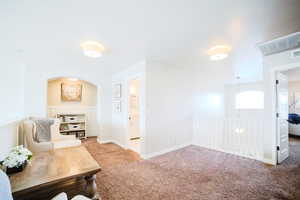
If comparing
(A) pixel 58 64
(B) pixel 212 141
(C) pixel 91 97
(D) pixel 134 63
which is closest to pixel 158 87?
(D) pixel 134 63

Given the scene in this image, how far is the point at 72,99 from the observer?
5.08m

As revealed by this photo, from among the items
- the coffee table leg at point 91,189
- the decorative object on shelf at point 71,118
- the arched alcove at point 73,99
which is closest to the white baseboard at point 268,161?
the coffee table leg at point 91,189

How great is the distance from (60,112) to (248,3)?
5.89 metres

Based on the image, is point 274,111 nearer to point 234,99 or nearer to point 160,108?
point 160,108

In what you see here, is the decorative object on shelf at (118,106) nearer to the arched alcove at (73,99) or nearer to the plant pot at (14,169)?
the arched alcove at (73,99)

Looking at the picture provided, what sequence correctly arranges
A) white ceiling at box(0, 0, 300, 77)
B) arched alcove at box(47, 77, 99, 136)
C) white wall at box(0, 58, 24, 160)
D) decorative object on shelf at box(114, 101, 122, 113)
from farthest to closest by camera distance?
arched alcove at box(47, 77, 99, 136), decorative object on shelf at box(114, 101, 122, 113), white wall at box(0, 58, 24, 160), white ceiling at box(0, 0, 300, 77)

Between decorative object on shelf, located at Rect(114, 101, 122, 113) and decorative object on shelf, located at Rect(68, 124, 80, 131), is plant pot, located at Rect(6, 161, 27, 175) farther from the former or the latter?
decorative object on shelf, located at Rect(68, 124, 80, 131)

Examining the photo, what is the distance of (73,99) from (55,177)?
433cm

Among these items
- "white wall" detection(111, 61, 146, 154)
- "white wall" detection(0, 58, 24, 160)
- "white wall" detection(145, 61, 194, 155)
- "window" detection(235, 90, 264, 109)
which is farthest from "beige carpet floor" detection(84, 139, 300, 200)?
"window" detection(235, 90, 264, 109)

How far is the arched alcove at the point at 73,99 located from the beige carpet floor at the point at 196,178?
2.49 meters

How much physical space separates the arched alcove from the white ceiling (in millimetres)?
2047

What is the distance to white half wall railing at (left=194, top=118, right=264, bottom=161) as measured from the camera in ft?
10.5

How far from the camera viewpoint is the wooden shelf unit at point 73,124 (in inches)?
191

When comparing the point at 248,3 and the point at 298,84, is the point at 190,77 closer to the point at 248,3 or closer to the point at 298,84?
the point at 248,3
